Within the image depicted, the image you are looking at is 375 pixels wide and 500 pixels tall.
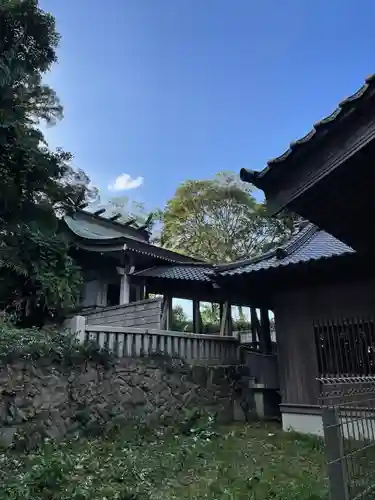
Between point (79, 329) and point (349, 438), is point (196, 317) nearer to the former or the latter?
point (79, 329)

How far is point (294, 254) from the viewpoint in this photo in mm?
7961

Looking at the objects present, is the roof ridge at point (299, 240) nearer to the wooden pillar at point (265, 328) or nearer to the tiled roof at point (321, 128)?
the wooden pillar at point (265, 328)

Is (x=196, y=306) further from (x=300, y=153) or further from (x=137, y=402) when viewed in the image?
(x=300, y=153)

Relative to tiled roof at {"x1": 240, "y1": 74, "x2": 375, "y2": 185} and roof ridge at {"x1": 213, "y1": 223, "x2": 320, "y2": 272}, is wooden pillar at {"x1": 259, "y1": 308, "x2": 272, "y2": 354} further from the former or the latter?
tiled roof at {"x1": 240, "y1": 74, "x2": 375, "y2": 185}

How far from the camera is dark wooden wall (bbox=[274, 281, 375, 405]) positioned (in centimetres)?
687

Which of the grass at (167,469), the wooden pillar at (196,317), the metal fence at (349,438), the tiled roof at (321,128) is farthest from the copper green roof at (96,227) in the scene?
the tiled roof at (321,128)

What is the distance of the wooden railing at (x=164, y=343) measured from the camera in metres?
6.62

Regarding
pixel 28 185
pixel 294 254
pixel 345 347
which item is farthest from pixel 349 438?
pixel 28 185

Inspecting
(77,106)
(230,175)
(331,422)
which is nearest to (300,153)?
(331,422)

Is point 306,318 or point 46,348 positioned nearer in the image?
point 46,348

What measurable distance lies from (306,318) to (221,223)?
14978 mm

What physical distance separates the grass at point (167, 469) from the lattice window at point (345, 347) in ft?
4.22

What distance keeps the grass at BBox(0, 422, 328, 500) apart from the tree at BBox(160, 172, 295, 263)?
15.9 metres

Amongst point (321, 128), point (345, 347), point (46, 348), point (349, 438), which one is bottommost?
point (349, 438)
